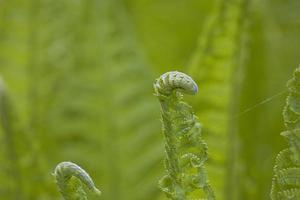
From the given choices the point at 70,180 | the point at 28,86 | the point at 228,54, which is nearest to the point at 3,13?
the point at 28,86

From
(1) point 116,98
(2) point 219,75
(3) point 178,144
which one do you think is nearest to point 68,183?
(3) point 178,144

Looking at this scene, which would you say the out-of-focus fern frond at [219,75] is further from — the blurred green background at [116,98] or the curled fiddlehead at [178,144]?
the curled fiddlehead at [178,144]

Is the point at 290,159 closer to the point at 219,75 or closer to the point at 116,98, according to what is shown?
the point at 219,75

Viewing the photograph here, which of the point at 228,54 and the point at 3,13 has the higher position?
the point at 3,13

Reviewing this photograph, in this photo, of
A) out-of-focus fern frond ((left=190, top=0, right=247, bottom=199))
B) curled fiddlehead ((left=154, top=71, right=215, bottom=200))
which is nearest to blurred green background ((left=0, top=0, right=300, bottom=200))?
out-of-focus fern frond ((left=190, top=0, right=247, bottom=199))

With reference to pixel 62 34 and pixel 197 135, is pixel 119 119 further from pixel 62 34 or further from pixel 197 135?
pixel 197 135
